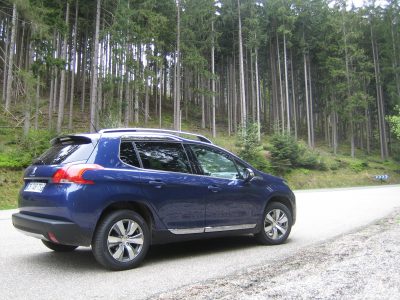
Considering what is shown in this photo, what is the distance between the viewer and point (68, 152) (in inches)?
211

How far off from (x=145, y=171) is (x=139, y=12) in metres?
23.8

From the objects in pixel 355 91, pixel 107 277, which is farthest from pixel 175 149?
pixel 355 91

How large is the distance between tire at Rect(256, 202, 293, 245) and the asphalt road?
19 cm

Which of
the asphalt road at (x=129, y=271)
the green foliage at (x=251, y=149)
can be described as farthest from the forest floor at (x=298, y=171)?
the asphalt road at (x=129, y=271)

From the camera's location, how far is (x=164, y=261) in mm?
5660

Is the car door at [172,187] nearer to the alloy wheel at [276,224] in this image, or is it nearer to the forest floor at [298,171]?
the alloy wheel at [276,224]

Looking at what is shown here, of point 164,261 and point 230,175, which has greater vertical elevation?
point 230,175

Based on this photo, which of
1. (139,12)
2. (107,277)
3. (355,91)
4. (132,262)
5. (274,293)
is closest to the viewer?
(274,293)

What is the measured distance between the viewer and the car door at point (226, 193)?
599 cm

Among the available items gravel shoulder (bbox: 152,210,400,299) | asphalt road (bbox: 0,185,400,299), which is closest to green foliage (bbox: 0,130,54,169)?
asphalt road (bbox: 0,185,400,299)

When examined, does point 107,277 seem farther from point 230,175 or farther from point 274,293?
point 230,175

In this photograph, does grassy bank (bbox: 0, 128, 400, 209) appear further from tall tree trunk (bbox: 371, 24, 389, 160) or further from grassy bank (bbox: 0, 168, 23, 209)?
tall tree trunk (bbox: 371, 24, 389, 160)

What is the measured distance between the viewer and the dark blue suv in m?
4.88

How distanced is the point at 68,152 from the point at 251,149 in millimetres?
21549
